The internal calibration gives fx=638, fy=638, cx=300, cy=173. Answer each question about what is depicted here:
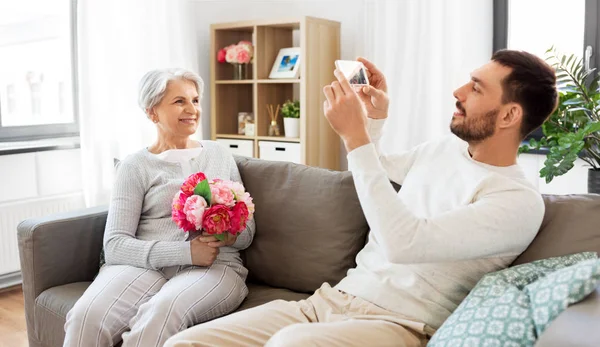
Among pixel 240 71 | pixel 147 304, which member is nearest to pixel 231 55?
pixel 240 71

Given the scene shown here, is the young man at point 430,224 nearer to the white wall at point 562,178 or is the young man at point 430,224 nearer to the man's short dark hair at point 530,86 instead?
the man's short dark hair at point 530,86

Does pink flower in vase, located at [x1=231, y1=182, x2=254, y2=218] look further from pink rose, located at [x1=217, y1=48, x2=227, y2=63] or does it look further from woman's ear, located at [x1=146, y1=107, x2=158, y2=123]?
pink rose, located at [x1=217, y1=48, x2=227, y2=63]

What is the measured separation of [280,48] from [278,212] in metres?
2.35

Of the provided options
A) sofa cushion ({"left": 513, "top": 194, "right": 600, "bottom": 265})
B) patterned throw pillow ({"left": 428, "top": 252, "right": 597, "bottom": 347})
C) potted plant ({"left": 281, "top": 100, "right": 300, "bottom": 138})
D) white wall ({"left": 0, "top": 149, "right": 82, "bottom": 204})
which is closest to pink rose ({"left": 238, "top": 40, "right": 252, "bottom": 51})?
potted plant ({"left": 281, "top": 100, "right": 300, "bottom": 138})

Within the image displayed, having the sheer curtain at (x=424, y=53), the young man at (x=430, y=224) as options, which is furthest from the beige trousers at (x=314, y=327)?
the sheer curtain at (x=424, y=53)

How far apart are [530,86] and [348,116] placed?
1.57 ft

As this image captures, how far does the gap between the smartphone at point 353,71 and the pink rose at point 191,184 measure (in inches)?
22.5

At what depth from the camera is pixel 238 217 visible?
1965 mm

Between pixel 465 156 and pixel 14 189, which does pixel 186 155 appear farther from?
pixel 14 189

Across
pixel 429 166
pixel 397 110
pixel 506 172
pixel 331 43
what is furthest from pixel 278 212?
pixel 331 43

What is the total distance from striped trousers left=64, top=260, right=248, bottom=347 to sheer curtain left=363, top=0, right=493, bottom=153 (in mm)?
2058

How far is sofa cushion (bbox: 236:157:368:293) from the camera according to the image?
6.68ft

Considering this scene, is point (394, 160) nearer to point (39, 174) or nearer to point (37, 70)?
point (39, 174)

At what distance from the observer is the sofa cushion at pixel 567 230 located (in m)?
1.58
